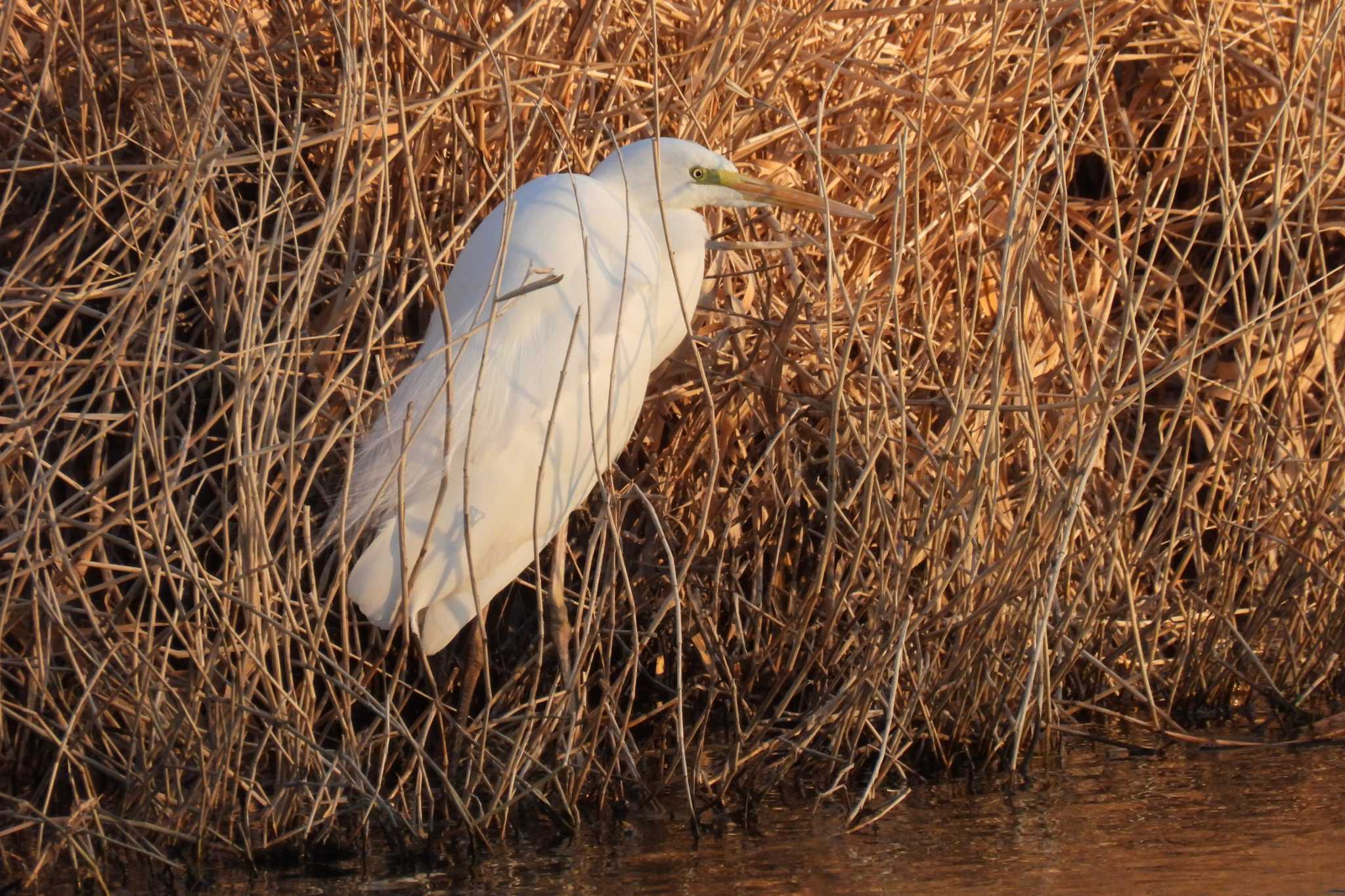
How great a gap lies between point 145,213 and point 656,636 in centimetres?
118

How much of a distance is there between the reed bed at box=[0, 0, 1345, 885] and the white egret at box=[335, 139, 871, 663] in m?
0.09

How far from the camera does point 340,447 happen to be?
2771mm

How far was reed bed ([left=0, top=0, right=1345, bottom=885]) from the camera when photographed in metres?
2.19

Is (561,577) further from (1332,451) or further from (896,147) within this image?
(1332,451)

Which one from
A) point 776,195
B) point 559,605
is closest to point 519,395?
point 559,605

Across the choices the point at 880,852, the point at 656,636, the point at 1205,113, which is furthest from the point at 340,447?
the point at 1205,113

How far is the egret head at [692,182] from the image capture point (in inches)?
104

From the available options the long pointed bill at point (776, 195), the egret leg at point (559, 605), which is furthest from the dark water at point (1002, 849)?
the long pointed bill at point (776, 195)

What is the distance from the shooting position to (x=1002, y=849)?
2.26m

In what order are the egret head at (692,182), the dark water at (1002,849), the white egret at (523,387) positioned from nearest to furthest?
the dark water at (1002,849)
the white egret at (523,387)
the egret head at (692,182)

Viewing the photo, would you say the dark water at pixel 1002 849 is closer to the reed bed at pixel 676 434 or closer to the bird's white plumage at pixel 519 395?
the reed bed at pixel 676 434

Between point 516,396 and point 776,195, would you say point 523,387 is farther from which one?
point 776,195

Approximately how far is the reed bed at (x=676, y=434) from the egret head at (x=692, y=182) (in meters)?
0.08

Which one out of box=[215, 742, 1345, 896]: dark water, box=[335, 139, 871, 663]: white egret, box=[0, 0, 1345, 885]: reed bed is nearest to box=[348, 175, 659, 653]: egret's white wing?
box=[335, 139, 871, 663]: white egret
